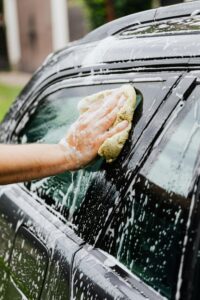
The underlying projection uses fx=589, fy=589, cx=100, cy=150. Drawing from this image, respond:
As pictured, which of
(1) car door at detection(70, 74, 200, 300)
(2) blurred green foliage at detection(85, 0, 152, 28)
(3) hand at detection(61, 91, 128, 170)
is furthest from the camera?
(2) blurred green foliage at detection(85, 0, 152, 28)

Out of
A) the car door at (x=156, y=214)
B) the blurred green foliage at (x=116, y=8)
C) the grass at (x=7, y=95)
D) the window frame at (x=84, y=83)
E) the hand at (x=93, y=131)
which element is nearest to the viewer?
the car door at (x=156, y=214)

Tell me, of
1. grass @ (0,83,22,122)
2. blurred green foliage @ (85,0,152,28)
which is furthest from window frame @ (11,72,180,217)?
blurred green foliage @ (85,0,152,28)

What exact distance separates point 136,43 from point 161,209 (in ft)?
Answer: 2.13

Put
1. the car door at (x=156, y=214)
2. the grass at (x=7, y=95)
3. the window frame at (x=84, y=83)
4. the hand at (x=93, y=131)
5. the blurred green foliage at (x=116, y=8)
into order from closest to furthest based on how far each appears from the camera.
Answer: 1. the car door at (x=156, y=214)
2. the window frame at (x=84, y=83)
3. the hand at (x=93, y=131)
4. the grass at (x=7, y=95)
5. the blurred green foliage at (x=116, y=8)

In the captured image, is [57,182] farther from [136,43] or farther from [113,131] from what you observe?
[136,43]

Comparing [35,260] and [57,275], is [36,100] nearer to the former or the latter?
[35,260]

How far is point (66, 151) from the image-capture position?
Answer: 2.00 meters

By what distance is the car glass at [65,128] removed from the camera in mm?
1772

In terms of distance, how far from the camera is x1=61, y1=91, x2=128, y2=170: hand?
75.6 inches

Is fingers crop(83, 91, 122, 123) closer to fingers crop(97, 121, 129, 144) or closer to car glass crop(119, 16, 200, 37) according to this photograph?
fingers crop(97, 121, 129, 144)

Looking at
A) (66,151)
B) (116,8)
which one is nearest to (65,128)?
(66,151)

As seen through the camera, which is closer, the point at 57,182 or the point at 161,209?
the point at 161,209

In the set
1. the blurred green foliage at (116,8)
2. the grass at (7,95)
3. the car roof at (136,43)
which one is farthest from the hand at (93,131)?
the blurred green foliage at (116,8)

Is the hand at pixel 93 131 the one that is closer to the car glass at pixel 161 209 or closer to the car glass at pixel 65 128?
the car glass at pixel 65 128
